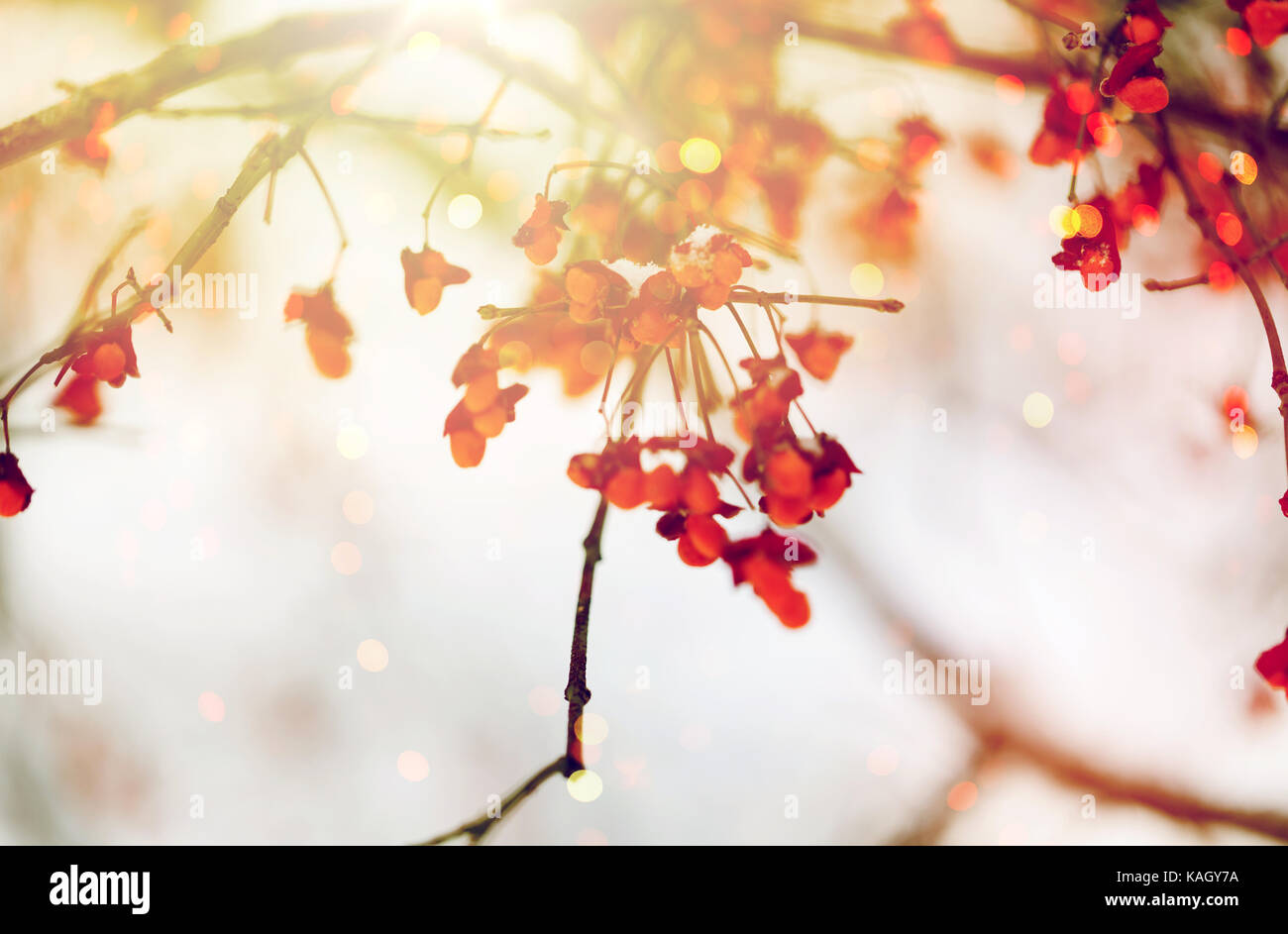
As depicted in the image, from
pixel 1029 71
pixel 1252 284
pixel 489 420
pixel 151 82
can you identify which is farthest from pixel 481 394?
pixel 1029 71

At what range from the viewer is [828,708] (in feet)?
1.95

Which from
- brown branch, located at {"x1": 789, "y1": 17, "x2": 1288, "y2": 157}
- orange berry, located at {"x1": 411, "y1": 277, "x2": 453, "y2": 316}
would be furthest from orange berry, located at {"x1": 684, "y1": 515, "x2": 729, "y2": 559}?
brown branch, located at {"x1": 789, "y1": 17, "x2": 1288, "y2": 157}

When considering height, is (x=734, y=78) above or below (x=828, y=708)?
above

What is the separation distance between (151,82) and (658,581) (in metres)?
0.49

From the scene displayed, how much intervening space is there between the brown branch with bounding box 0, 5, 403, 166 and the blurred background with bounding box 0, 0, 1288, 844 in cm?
17

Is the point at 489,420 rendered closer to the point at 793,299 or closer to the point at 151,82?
the point at 793,299

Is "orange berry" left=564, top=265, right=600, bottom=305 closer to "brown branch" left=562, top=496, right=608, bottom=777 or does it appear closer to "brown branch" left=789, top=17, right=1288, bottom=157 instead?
"brown branch" left=562, top=496, right=608, bottom=777

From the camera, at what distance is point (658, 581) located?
602mm

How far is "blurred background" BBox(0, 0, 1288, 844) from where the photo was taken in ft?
1.94
